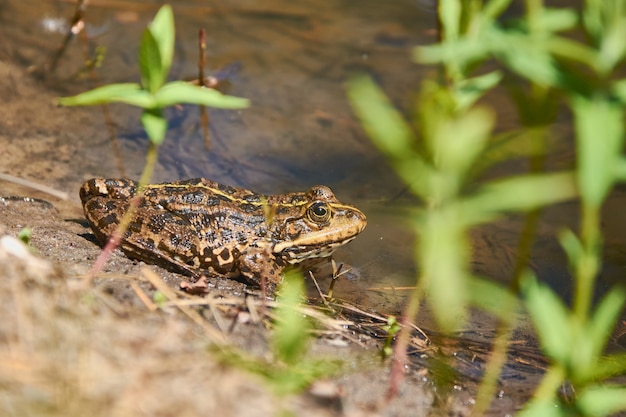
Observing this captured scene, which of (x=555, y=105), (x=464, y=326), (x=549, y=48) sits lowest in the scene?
(x=464, y=326)

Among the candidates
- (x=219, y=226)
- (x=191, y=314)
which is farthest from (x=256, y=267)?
(x=191, y=314)

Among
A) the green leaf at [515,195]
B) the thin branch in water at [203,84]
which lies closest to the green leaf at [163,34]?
the green leaf at [515,195]

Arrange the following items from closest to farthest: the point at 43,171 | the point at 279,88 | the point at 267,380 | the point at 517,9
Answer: the point at 267,380, the point at 43,171, the point at 279,88, the point at 517,9

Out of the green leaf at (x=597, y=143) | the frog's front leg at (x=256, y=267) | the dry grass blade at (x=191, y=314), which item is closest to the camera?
the green leaf at (x=597, y=143)

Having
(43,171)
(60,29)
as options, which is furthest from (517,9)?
(43,171)

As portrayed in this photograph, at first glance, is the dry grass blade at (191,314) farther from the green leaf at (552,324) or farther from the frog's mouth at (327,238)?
the frog's mouth at (327,238)

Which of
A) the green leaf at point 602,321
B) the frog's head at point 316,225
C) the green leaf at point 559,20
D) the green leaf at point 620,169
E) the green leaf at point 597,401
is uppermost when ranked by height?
the green leaf at point 559,20

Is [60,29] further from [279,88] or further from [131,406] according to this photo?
[131,406]

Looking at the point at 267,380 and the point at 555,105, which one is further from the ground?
the point at 555,105
